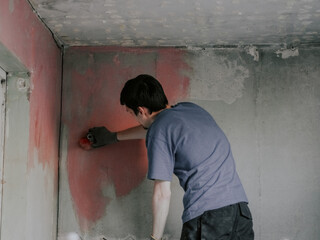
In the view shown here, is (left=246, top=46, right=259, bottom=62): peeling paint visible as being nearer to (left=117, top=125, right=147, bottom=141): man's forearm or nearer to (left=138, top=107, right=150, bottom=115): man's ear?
(left=117, top=125, right=147, bottom=141): man's forearm

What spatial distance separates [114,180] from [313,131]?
4.60 ft

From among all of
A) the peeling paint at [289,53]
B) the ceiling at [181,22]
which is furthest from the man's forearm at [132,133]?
the peeling paint at [289,53]

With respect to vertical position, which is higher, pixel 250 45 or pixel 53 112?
pixel 250 45

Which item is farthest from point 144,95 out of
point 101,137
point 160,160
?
point 101,137

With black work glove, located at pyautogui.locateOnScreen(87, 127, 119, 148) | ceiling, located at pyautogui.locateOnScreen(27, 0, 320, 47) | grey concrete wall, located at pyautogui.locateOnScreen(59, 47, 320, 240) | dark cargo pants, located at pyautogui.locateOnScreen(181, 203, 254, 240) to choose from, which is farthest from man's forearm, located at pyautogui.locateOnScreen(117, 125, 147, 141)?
dark cargo pants, located at pyautogui.locateOnScreen(181, 203, 254, 240)

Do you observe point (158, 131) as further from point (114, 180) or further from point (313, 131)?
point (313, 131)

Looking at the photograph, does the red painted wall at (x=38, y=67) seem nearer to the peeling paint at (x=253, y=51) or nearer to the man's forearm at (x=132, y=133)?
the man's forearm at (x=132, y=133)

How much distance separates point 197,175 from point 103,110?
1198mm

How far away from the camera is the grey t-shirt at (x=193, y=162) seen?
2.63 m

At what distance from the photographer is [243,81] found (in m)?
3.60

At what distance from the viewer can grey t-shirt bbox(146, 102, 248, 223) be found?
263cm

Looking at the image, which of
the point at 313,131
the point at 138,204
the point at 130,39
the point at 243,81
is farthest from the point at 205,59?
the point at 138,204

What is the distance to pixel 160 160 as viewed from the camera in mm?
2652

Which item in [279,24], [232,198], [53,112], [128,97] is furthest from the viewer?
[53,112]
